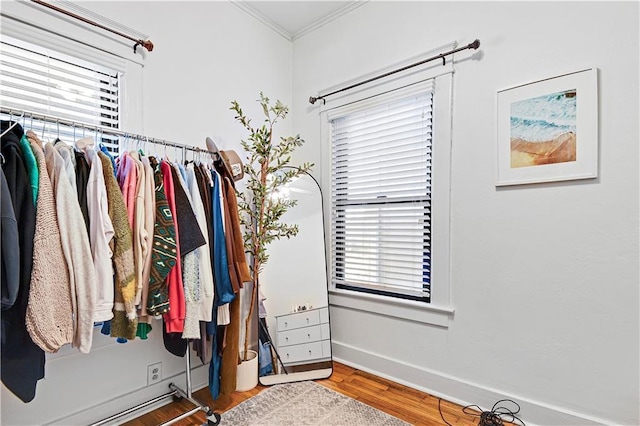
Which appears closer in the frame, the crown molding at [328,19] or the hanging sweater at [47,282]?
the hanging sweater at [47,282]

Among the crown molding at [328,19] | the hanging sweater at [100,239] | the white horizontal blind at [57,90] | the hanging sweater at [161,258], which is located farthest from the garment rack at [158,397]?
the crown molding at [328,19]

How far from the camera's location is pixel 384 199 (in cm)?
260

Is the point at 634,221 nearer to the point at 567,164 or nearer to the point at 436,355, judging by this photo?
→ the point at 567,164

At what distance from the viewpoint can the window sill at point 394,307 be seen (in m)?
2.29

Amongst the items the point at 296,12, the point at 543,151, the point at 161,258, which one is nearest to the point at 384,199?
the point at 543,151

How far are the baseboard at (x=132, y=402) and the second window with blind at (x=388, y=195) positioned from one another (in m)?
1.25

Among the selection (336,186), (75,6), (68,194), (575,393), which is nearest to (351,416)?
(575,393)

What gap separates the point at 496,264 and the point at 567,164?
2.24ft

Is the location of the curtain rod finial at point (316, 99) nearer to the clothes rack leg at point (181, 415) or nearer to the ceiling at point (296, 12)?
the ceiling at point (296, 12)

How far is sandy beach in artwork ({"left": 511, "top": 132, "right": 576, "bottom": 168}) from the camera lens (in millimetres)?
1826

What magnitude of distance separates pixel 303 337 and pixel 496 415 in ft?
4.53

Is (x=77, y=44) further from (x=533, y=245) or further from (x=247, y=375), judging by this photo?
(x=533, y=245)

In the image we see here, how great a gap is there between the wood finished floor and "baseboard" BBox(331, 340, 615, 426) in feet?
0.17

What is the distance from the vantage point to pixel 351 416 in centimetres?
205
